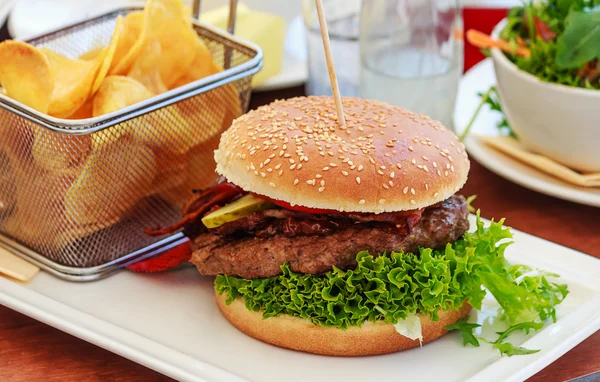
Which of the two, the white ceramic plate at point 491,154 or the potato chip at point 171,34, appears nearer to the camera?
the potato chip at point 171,34

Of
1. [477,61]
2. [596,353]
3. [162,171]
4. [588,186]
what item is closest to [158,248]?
[162,171]

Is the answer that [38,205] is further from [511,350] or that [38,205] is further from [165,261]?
[511,350]

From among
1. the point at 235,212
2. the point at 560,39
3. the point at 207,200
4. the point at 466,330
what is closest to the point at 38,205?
the point at 207,200

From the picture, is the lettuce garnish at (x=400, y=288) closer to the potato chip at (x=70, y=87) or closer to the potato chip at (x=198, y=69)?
the potato chip at (x=70, y=87)

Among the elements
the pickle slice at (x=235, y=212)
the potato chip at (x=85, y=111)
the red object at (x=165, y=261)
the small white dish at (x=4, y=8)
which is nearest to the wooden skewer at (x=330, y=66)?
the pickle slice at (x=235, y=212)

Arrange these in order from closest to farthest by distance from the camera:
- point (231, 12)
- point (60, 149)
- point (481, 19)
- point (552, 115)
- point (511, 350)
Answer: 1. point (511, 350)
2. point (60, 149)
3. point (552, 115)
4. point (231, 12)
5. point (481, 19)

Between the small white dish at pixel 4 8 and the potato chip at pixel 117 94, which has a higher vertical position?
the potato chip at pixel 117 94
